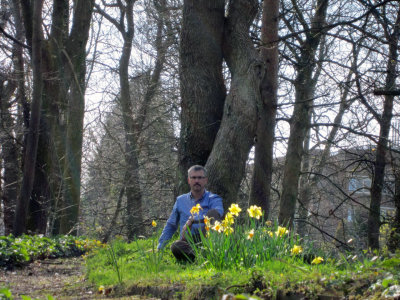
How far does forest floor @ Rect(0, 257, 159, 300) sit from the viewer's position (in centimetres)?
643

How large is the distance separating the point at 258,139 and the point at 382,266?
28.0 ft

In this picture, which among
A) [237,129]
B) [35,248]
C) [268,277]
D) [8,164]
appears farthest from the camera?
[8,164]

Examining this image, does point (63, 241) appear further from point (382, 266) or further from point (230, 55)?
point (382, 266)

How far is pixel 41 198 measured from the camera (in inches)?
632

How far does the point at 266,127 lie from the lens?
12.4 m

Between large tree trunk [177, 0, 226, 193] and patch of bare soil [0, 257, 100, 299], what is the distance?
2.54 m

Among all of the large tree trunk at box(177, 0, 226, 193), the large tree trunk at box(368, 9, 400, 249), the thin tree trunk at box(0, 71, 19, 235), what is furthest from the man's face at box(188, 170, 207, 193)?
the thin tree trunk at box(0, 71, 19, 235)

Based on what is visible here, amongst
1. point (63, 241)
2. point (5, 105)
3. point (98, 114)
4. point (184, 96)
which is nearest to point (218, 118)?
point (184, 96)

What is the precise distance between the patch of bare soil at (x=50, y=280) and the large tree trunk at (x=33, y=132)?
2.65m

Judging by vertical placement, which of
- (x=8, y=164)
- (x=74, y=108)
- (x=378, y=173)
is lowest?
(x=378, y=173)

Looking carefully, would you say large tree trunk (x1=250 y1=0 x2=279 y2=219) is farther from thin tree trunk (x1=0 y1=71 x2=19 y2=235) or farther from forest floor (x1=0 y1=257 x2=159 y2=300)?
thin tree trunk (x1=0 y1=71 x2=19 y2=235)

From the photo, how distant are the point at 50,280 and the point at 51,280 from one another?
0.02m

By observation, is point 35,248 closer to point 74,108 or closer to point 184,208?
point 184,208

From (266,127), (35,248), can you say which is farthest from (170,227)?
(266,127)
